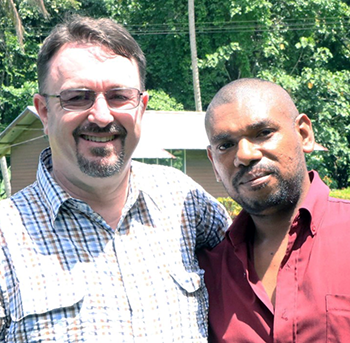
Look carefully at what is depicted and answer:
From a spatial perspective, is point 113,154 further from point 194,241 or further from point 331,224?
point 331,224

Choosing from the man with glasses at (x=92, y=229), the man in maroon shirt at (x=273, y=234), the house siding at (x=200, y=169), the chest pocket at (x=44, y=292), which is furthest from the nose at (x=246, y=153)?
the house siding at (x=200, y=169)

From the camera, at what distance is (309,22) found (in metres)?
32.2

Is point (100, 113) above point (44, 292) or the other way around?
above

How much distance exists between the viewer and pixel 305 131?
10.7ft

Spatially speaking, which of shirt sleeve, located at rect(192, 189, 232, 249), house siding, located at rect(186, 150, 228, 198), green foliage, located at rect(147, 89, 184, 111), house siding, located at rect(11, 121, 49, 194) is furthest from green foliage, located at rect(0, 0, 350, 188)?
shirt sleeve, located at rect(192, 189, 232, 249)

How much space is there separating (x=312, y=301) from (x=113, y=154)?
1133 millimetres

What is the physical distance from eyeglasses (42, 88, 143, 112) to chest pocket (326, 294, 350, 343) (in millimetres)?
1300

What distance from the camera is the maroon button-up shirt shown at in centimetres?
279

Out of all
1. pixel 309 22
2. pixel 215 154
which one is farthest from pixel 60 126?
pixel 309 22

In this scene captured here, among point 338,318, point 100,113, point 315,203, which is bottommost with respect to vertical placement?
point 338,318

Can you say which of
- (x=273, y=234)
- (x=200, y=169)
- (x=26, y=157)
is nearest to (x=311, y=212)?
(x=273, y=234)

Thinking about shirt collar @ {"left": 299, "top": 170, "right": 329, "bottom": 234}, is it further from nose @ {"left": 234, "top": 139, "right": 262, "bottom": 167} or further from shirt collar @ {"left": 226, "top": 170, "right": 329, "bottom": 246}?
nose @ {"left": 234, "top": 139, "right": 262, "bottom": 167}

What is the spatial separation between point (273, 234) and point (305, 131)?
1.75ft

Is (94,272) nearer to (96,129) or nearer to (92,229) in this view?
(92,229)
